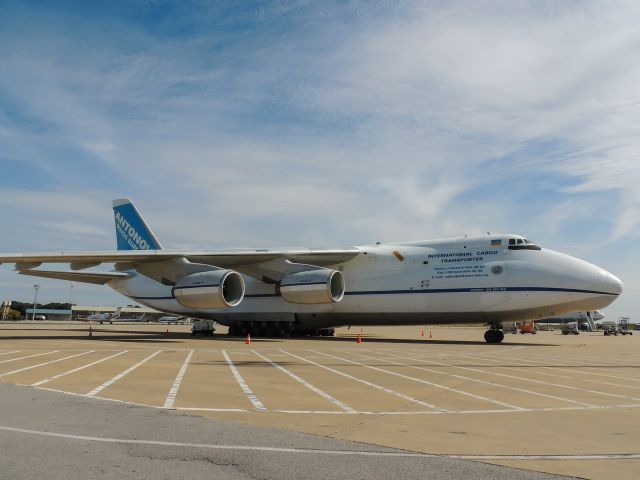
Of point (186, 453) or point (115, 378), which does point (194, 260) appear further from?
point (186, 453)

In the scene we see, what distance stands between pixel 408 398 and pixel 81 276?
25.7 metres

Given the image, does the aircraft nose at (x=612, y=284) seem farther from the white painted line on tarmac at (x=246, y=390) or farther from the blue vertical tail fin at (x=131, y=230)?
the blue vertical tail fin at (x=131, y=230)

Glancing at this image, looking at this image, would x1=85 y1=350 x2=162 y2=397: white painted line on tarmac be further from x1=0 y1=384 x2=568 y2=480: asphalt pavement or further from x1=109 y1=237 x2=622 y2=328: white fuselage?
x1=109 y1=237 x2=622 y2=328: white fuselage

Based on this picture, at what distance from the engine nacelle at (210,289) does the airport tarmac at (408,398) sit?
8.61m

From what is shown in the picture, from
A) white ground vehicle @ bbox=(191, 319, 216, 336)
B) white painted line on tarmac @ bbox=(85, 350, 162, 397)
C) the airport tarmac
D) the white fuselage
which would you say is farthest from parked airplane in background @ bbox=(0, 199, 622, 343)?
white painted line on tarmac @ bbox=(85, 350, 162, 397)

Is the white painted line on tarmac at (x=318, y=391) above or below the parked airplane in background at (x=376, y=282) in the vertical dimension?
below

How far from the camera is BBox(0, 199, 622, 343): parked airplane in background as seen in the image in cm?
2188

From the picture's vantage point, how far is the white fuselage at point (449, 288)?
71.3ft

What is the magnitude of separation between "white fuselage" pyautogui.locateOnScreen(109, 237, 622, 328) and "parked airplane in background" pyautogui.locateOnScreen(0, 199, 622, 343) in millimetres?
38

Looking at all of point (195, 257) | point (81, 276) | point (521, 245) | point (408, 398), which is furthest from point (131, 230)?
point (408, 398)

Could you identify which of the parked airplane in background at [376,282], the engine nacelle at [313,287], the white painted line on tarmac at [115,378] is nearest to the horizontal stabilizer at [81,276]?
the parked airplane in background at [376,282]

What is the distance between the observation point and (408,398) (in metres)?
8.02

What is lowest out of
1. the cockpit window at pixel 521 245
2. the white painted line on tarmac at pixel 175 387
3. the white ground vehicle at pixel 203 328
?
the white painted line on tarmac at pixel 175 387

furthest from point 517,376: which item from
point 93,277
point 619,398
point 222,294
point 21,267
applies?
point 93,277
